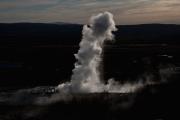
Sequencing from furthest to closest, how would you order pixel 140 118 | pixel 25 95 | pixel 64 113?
pixel 25 95
pixel 64 113
pixel 140 118

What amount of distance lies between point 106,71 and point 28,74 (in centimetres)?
1771

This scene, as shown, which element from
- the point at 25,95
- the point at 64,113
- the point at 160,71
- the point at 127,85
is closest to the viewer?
the point at 64,113

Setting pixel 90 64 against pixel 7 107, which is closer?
pixel 7 107

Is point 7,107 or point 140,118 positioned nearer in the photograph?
point 140,118

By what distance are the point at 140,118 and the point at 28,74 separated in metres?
54.2

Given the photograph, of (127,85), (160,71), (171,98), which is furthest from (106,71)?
(171,98)

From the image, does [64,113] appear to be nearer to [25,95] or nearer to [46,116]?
[46,116]

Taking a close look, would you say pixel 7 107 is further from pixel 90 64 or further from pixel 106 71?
pixel 106 71

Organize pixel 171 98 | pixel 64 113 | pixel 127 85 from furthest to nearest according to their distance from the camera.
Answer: pixel 127 85, pixel 171 98, pixel 64 113

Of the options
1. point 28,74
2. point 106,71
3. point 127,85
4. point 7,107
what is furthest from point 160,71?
point 7,107

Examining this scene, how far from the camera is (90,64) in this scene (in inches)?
2950

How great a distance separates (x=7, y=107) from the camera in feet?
185

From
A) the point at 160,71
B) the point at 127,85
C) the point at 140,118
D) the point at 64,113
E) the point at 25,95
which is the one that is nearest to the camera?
the point at 140,118

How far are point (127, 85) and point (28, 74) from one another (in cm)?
3025
